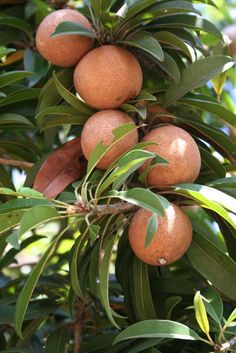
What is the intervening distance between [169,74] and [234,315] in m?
0.54

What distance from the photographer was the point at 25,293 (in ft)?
3.78

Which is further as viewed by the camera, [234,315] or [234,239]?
[234,239]

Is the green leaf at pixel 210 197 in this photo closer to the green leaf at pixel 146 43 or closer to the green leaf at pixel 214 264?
the green leaf at pixel 214 264

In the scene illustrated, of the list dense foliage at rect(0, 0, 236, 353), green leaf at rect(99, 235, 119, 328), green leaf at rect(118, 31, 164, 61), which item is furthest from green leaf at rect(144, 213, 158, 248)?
green leaf at rect(118, 31, 164, 61)

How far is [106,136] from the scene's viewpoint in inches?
47.8

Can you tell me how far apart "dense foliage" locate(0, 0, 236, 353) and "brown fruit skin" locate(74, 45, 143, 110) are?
0.02 metres

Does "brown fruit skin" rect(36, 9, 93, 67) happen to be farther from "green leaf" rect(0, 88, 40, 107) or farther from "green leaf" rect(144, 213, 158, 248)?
"green leaf" rect(144, 213, 158, 248)

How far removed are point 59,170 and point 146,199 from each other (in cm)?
39

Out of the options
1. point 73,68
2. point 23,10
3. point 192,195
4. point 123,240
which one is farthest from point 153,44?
point 23,10

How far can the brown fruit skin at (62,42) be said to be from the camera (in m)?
1.30

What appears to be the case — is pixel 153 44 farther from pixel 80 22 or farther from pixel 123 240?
pixel 123 240

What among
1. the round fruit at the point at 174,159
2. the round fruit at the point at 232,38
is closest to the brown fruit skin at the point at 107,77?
the round fruit at the point at 174,159

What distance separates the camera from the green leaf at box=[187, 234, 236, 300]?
4.06 feet

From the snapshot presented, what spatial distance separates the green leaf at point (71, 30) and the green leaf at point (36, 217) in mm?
353
